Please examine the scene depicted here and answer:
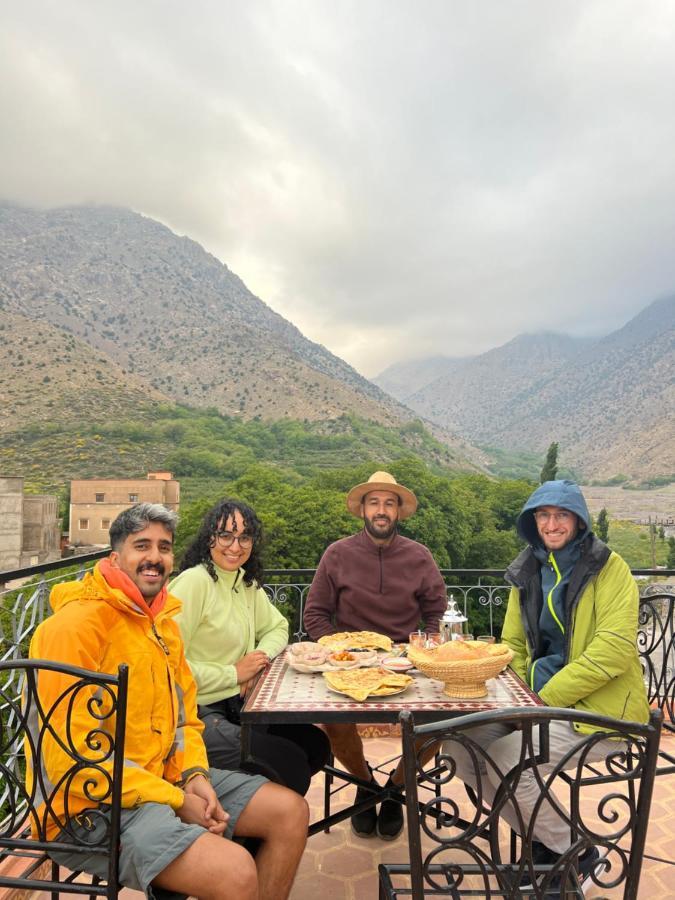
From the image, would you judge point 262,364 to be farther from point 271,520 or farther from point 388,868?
point 388,868

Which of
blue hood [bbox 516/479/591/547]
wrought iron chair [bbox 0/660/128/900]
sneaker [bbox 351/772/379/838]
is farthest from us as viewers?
sneaker [bbox 351/772/379/838]

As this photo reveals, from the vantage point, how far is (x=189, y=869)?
1362 mm

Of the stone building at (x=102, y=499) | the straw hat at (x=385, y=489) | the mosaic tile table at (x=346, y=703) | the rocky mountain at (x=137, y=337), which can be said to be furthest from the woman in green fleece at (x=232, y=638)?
the rocky mountain at (x=137, y=337)

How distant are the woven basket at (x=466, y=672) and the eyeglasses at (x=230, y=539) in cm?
83

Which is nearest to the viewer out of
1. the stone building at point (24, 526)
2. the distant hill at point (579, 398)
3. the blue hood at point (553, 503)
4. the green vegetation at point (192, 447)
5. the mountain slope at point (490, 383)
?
Result: the blue hood at point (553, 503)

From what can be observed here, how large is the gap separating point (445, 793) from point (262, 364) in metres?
105

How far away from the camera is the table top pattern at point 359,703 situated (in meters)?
1.73

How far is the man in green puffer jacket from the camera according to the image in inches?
80.4

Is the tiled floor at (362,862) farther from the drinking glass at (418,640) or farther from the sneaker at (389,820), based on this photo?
the drinking glass at (418,640)

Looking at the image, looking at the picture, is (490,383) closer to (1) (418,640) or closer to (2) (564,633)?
(2) (564,633)

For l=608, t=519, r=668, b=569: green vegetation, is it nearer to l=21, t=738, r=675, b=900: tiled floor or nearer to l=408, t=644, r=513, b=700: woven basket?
l=21, t=738, r=675, b=900: tiled floor

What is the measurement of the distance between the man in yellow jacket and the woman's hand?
1.13 ft

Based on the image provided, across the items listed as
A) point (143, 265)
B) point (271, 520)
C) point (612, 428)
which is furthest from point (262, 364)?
point (271, 520)

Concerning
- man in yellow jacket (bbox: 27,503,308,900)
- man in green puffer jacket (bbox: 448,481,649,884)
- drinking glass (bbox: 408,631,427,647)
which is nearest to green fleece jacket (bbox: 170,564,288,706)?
man in yellow jacket (bbox: 27,503,308,900)
